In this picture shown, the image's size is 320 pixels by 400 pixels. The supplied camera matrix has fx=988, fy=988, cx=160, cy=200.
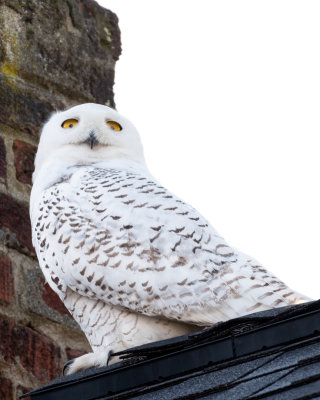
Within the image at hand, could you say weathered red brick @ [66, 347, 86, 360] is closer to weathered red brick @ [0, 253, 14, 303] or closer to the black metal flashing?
weathered red brick @ [0, 253, 14, 303]

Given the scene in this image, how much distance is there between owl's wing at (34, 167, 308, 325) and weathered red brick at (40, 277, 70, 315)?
12.0 inches

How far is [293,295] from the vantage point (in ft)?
9.41

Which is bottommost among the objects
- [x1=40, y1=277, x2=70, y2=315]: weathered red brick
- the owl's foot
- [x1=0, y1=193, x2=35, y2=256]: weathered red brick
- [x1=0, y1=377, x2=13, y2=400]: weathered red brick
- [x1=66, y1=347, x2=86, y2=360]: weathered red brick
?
[x1=0, y1=377, x2=13, y2=400]: weathered red brick

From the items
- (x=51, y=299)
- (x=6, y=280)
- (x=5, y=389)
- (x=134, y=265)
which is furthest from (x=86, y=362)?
(x=51, y=299)

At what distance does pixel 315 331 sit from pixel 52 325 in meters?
1.89

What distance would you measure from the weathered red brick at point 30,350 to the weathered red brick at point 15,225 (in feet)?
1.08

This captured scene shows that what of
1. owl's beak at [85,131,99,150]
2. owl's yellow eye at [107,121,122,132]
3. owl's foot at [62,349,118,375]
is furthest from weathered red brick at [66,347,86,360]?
owl's yellow eye at [107,121,122,132]

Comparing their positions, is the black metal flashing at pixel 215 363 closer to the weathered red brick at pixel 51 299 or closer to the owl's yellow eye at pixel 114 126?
the weathered red brick at pixel 51 299

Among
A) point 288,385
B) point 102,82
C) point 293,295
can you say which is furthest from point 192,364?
point 102,82

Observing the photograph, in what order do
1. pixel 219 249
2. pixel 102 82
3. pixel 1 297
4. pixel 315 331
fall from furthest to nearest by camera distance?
pixel 102 82 → pixel 1 297 → pixel 219 249 → pixel 315 331

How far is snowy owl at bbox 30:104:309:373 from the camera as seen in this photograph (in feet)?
9.77

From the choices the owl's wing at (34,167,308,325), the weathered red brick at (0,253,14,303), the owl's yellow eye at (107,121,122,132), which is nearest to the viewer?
the owl's wing at (34,167,308,325)

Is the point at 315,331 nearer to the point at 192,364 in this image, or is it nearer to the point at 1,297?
the point at 192,364

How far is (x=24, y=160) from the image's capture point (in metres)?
4.01
